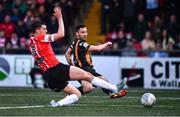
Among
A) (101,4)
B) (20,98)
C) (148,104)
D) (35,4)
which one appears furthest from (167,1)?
(148,104)

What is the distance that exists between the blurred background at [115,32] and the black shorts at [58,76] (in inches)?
332

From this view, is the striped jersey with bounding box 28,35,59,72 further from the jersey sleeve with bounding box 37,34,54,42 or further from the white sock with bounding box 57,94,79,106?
the white sock with bounding box 57,94,79,106

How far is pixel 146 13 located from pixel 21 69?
574 centimetres

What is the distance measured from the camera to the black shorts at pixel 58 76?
14.0 meters

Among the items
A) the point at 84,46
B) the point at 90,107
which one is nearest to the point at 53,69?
the point at 90,107

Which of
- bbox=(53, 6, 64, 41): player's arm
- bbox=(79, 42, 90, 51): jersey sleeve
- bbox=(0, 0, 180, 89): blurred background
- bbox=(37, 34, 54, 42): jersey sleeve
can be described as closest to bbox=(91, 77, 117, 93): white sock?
bbox=(79, 42, 90, 51): jersey sleeve

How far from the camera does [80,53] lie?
15.8 meters

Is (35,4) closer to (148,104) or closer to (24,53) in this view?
(24,53)

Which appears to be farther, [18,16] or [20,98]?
[18,16]

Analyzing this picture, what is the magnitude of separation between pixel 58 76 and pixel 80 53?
1879 millimetres

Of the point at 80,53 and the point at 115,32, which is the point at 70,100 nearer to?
the point at 80,53

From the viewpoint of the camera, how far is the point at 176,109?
13844mm

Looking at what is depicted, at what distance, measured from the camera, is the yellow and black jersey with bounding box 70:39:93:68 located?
15461 mm

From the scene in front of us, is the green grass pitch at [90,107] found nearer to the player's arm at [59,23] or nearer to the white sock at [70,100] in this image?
the white sock at [70,100]
